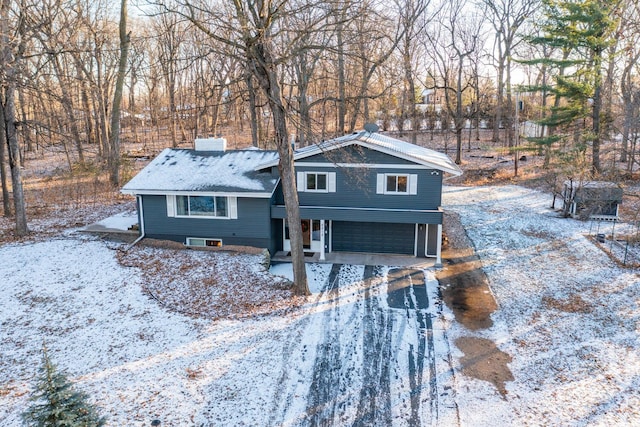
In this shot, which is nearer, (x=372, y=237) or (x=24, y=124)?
(x=24, y=124)

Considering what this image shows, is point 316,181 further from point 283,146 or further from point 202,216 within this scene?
point 283,146

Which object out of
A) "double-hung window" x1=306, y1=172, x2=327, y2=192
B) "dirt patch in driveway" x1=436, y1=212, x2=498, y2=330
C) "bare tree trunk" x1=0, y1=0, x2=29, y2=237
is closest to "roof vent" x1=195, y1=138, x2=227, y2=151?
"double-hung window" x1=306, y1=172, x2=327, y2=192

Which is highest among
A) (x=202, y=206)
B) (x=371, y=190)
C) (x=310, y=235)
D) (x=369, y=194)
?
(x=371, y=190)

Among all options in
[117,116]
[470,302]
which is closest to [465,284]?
[470,302]

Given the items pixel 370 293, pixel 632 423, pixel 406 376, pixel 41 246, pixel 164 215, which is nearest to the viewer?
pixel 632 423

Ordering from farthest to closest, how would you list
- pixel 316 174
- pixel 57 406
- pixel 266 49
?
pixel 316 174
pixel 266 49
pixel 57 406

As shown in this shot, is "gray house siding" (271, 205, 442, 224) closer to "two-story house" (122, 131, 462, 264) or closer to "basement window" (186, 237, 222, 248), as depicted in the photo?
"two-story house" (122, 131, 462, 264)

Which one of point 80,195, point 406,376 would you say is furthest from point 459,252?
point 80,195

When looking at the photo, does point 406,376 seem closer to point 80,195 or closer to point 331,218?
point 331,218
